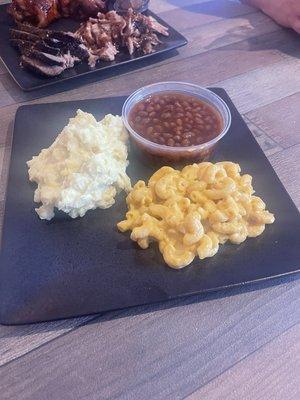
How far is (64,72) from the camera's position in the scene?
1.73m

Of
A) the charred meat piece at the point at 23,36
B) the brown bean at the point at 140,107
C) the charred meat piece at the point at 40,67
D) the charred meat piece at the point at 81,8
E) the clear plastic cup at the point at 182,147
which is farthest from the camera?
the charred meat piece at the point at 81,8

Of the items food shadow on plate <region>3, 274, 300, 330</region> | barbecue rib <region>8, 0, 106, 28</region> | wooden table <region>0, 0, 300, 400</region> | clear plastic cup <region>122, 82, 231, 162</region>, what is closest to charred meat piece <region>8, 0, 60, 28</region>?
barbecue rib <region>8, 0, 106, 28</region>

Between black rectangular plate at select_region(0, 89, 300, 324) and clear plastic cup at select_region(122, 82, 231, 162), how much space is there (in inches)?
7.2

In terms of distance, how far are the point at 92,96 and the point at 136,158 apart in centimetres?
47

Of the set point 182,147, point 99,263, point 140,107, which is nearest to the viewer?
point 99,263

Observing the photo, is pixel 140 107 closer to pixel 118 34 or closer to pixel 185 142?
pixel 185 142

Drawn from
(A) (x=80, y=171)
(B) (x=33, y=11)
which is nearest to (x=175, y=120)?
(A) (x=80, y=171)

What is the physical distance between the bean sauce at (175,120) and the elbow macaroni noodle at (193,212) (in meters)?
0.13

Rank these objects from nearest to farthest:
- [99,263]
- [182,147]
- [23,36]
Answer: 1. [99,263]
2. [182,147]
3. [23,36]

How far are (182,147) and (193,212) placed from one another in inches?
10.7

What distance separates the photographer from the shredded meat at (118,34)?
1818mm

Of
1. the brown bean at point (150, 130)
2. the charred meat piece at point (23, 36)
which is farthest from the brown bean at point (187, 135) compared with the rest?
the charred meat piece at point (23, 36)

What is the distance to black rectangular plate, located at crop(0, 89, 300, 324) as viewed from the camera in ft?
3.35

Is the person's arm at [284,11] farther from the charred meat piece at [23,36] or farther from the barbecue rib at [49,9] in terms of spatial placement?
the charred meat piece at [23,36]
